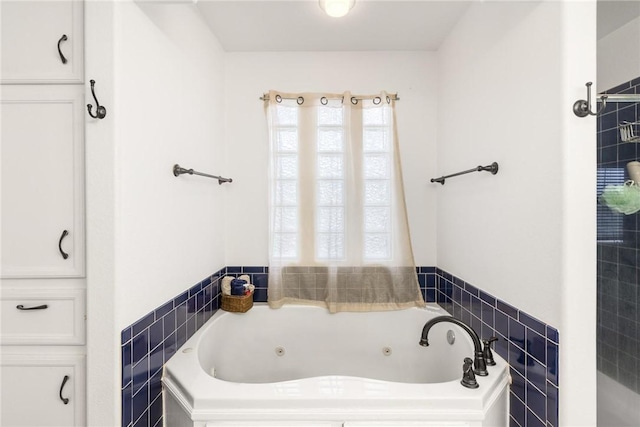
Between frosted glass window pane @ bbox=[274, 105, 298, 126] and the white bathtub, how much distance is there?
51.2 inches

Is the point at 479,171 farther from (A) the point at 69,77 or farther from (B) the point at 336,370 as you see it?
(A) the point at 69,77

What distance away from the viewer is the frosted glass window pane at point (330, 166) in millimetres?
2172

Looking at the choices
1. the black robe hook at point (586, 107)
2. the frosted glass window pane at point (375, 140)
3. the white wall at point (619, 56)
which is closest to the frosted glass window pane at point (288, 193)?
the frosted glass window pane at point (375, 140)

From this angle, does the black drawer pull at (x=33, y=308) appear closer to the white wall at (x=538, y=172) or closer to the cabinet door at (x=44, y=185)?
the cabinet door at (x=44, y=185)

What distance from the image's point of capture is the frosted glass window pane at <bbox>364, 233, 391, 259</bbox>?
218cm

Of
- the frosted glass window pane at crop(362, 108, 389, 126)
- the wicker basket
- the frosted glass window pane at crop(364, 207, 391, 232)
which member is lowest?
the wicker basket

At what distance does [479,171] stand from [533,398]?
101 centimetres

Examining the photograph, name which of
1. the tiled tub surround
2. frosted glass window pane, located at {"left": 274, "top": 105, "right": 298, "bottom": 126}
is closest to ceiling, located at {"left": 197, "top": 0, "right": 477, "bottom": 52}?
frosted glass window pane, located at {"left": 274, "top": 105, "right": 298, "bottom": 126}

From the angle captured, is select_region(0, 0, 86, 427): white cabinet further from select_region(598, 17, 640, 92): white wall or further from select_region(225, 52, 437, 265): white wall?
select_region(598, 17, 640, 92): white wall

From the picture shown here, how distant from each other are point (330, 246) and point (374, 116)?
97 cm

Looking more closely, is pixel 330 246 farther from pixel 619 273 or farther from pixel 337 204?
pixel 619 273

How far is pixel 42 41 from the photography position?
3.76 ft

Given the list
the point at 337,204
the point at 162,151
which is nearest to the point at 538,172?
the point at 337,204

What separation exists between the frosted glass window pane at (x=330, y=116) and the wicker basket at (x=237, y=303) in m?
1.30
